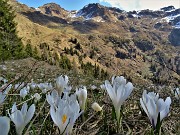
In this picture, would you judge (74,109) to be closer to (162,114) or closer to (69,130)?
(69,130)

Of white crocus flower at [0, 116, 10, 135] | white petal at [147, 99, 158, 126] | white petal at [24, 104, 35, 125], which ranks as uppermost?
white crocus flower at [0, 116, 10, 135]

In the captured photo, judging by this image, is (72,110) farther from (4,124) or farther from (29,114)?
(4,124)

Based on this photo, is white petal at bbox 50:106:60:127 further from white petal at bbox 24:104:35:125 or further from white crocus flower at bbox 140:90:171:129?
white crocus flower at bbox 140:90:171:129

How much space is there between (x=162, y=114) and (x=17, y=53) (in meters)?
37.4

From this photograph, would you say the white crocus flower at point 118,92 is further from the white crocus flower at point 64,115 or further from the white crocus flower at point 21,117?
the white crocus flower at point 21,117

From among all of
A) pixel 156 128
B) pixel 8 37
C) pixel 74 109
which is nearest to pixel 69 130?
pixel 74 109

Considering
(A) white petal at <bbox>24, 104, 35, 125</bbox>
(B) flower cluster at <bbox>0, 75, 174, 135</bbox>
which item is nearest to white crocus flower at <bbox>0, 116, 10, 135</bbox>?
(B) flower cluster at <bbox>0, 75, 174, 135</bbox>

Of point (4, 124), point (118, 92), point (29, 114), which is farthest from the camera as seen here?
point (118, 92)

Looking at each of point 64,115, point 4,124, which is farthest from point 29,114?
point 4,124

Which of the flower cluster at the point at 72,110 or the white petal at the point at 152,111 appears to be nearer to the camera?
the flower cluster at the point at 72,110

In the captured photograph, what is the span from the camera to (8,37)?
32.4 metres

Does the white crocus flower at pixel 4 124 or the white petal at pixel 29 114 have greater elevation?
the white crocus flower at pixel 4 124

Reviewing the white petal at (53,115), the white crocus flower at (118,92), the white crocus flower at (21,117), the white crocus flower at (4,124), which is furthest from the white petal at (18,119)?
the white crocus flower at (118,92)

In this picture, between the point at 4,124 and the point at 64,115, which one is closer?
the point at 4,124
